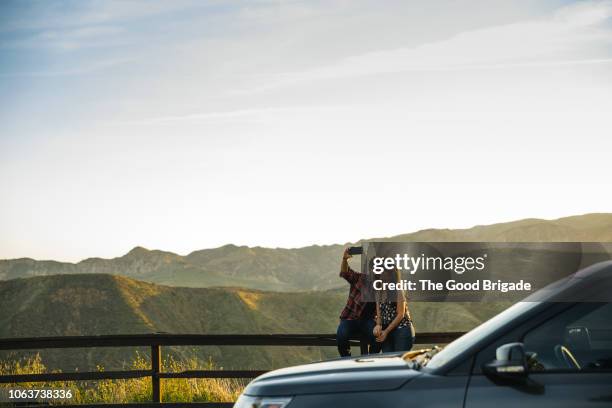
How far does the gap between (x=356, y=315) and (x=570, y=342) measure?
4849 millimetres

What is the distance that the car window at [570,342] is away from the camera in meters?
4.54

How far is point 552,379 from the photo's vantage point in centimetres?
440

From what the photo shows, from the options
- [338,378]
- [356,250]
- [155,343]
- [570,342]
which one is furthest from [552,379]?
[155,343]

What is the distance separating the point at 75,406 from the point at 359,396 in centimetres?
789

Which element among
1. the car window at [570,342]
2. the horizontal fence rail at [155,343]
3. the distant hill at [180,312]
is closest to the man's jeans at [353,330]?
the horizontal fence rail at [155,343]

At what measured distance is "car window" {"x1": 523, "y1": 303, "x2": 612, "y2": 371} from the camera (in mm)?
4539

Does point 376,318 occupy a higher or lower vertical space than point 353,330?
higher

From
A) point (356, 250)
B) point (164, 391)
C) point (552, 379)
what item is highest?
point (356, 250)

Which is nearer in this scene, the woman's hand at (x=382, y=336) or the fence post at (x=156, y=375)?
the woman's hand at (x=382, y=336)

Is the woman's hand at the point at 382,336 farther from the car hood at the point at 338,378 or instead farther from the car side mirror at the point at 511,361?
the car side mirror at the point at 511,361

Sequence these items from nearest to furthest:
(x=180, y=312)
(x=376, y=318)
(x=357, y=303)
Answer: (x=376, y=318)
(x=357, y=303)
(x=180, y=312)

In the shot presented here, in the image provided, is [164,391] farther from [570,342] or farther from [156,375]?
[570,342]

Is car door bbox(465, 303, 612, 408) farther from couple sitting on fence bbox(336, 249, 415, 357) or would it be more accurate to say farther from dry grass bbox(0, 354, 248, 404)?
dry grass bbox(0, 354, 248, 404)

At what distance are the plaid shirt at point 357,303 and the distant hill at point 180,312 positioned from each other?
9167cm
